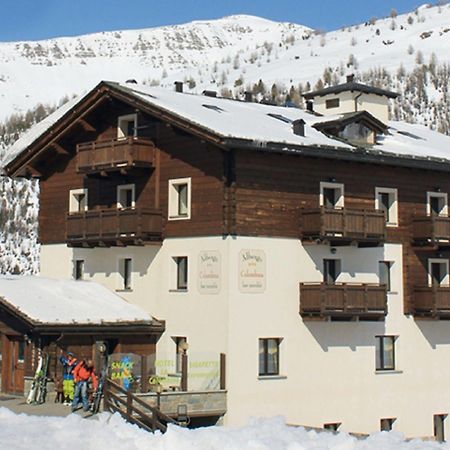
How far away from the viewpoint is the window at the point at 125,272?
36.3m

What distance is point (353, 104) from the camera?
136 feet

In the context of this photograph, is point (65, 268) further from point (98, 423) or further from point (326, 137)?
point (98, 423)

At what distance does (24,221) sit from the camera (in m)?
130

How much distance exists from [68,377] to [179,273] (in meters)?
5.66

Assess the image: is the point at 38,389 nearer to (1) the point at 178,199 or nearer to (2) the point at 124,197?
(1) the point at 178,199

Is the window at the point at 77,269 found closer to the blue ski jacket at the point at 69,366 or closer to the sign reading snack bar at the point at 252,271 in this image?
the blue ski jacket at the point at 69,366

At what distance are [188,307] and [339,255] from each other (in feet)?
18.8

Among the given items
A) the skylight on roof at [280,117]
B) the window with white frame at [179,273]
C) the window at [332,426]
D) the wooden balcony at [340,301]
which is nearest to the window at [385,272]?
the wooden balcony at [340,301]

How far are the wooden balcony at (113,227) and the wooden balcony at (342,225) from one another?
17.1 ft

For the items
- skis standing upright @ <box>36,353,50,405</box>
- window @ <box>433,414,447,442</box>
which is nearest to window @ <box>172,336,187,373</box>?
skis standing upright @ <box>36,353,50,405</box>

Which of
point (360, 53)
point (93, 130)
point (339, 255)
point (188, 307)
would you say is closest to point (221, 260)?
point (188, 307)

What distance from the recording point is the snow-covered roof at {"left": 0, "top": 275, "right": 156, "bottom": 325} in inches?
1278

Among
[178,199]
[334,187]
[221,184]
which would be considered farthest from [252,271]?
[334,187]

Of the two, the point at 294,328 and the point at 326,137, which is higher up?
the point at 326,137
